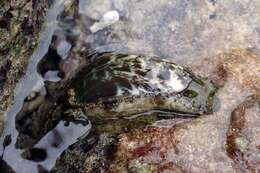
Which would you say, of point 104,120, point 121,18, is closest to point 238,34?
point 121,18

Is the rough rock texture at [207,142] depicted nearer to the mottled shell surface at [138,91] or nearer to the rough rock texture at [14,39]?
the mottled shell surface at [138,91]

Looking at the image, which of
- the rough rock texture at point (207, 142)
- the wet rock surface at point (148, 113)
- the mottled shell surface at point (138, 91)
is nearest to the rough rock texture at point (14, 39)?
the wet rock surface at point (148, 113)

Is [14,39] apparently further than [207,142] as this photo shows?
Yes

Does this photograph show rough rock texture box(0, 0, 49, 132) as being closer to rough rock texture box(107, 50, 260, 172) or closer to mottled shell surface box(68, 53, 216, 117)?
mottled shell surface box(68, 53, 216, 117)

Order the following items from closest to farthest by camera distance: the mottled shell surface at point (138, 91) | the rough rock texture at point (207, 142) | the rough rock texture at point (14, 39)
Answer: the rough rock texture at point (207, 142)
the rough rock texture at point (14, 39)
the mottled shell surface at point (138, 91)

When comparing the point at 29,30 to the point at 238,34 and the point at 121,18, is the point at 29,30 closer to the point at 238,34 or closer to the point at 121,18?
the point at 121,18

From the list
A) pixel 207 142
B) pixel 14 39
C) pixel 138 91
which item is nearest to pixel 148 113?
pixel 138 91

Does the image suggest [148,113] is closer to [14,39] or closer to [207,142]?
[207,142]
